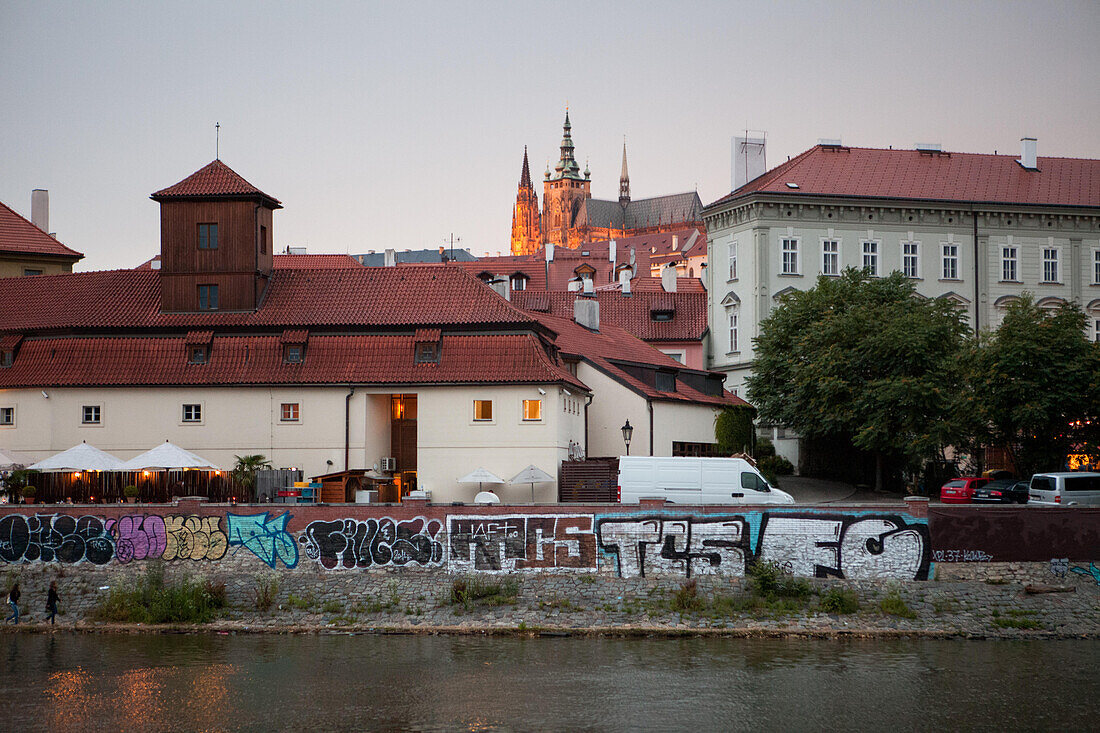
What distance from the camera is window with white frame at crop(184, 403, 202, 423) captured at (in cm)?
4772

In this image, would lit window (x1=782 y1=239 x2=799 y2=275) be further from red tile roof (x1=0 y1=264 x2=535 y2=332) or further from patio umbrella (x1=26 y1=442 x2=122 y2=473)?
patio umbrella (x1=26 y1=442 x2=122 y2=473)

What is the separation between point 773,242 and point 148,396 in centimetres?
4057

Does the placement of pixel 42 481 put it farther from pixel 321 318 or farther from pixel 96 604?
pixel 321 318

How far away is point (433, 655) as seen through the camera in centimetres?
3353

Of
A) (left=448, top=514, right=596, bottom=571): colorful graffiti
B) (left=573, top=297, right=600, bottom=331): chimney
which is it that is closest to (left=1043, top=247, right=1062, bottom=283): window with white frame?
(left=573, top=297, right=600, bottom=331): chimney

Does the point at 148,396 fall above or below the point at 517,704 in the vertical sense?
above

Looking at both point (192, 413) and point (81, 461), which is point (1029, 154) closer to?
point (192, 413)

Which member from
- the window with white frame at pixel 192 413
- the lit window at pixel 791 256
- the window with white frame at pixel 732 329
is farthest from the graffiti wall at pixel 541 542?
the window with white frame at pixel 732 329

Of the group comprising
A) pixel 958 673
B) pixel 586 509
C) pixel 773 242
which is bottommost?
pixel 958 673

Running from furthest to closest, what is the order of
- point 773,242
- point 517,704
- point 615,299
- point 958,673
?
point 615,299 < point 773,242 < point 958,673 < point 517,704

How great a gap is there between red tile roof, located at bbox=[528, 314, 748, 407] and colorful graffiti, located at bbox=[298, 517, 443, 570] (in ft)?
57.6

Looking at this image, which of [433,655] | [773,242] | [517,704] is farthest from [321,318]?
[773,242]

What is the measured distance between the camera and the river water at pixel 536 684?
27078 millimetres

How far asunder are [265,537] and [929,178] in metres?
52.9
